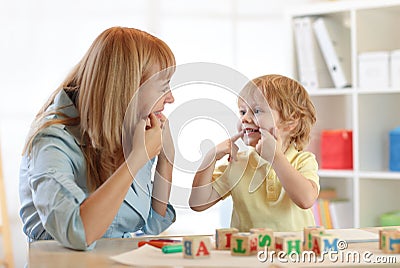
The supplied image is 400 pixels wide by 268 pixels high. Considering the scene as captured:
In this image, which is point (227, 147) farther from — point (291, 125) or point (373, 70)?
point (373, 70)

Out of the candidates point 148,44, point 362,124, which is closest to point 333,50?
point 362,124

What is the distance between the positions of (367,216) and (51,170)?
2131mm

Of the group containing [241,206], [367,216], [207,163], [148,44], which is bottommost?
[367,216]

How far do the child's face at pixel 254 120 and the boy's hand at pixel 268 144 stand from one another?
1 centimetres

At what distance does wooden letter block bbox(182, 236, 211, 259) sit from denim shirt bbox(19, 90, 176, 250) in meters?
0.21

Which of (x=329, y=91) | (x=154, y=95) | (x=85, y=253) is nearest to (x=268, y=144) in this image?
(x=154, y=95)

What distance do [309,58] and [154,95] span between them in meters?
1.93

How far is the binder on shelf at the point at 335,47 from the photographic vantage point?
324 centimetres

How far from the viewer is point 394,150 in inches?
123

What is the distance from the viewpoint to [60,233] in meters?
1.29

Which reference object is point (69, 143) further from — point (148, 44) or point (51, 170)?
point (148, 44)

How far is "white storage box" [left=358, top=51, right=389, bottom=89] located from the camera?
10.2 feet

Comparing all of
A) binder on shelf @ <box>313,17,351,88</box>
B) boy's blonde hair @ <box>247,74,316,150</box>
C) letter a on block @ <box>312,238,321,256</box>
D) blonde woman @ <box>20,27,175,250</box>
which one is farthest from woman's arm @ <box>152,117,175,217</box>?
binder on shelf @ <box>313,17,351,88</box>

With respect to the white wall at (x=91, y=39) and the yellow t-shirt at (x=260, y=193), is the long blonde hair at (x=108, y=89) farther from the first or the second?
the white wall at (x=91, y=39)
